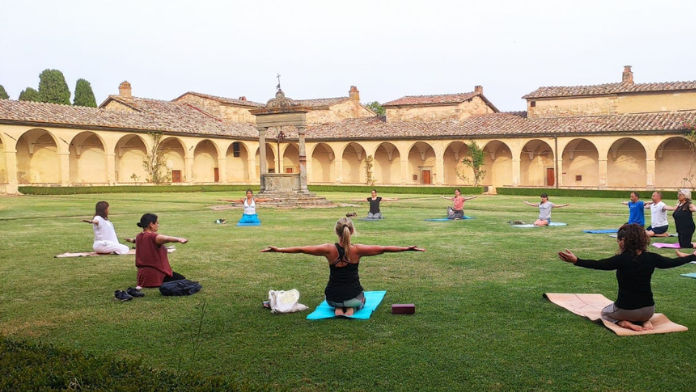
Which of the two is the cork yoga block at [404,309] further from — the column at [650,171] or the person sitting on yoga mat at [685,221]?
the column at [650,171]

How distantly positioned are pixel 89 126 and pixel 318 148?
1920 centimetres

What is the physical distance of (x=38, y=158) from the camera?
117 ft

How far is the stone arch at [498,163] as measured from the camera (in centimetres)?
4247

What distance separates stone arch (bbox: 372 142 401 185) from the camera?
47.2 metres

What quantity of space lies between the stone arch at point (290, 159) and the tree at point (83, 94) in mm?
25008

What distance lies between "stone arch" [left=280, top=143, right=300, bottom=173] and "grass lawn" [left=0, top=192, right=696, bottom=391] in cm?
3865

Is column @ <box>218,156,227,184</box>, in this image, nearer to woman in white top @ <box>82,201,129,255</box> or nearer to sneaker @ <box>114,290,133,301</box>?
woman in white top @ <box>82,201,129,255</box>

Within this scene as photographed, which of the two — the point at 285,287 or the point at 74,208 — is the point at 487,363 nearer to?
the point at 285,287

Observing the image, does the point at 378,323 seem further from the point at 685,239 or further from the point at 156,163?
the point at 156,163

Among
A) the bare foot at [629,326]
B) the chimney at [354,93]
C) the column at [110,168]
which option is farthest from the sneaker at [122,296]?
the chimney at [354,93]

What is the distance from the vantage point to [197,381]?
3.65m

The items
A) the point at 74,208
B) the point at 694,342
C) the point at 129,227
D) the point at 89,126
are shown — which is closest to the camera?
the point at 694,342

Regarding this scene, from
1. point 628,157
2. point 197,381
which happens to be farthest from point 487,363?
point 628,157

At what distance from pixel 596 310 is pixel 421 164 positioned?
40.8m
